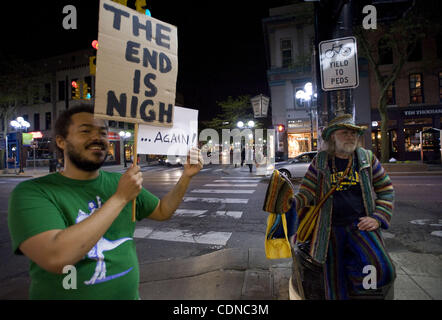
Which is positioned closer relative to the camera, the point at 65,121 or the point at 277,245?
the point at 65,121

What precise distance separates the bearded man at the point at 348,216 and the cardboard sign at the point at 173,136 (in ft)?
3.73

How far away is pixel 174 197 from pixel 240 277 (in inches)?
77.4

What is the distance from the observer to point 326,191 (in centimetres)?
231

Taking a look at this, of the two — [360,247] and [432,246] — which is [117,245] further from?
[432,246]

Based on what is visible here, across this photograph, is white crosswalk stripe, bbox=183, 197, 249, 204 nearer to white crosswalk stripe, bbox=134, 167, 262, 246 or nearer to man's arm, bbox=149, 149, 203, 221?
white crosswalk stripe, bbox=134, 167, 262, 246

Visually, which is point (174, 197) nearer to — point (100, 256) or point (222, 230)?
point (100, 256)

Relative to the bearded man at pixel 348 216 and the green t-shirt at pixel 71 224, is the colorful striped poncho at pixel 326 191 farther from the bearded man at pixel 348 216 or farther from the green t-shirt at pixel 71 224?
the green t-shirt at pixel 71 224

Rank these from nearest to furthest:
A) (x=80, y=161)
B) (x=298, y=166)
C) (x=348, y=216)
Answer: (x=80, y=161) < (x=348, y=216) < (x=298, y=166)

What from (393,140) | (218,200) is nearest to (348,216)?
(218,200)

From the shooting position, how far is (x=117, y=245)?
1496 millimetres

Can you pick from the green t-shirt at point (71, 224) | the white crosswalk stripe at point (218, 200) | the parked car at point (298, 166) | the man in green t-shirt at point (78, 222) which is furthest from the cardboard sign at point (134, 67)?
the parked car at point (298, 166)

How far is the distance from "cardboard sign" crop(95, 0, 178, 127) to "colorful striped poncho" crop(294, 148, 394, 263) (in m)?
1.47

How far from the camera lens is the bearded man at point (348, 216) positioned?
207 centimetres
